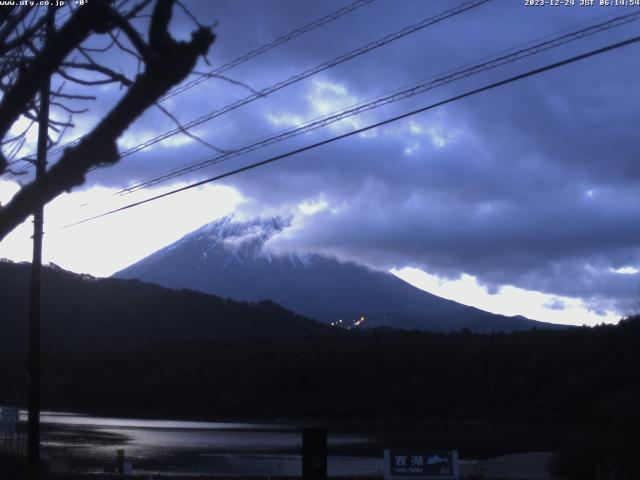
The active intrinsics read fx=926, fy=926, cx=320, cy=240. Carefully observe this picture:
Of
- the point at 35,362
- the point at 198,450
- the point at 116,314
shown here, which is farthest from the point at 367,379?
the point at 35,362

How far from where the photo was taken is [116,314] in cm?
12838

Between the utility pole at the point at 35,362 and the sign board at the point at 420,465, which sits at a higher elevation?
the utility pole at the point at 35,362

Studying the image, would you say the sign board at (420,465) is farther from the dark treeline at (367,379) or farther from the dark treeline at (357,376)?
the dark treeline at (357,376)

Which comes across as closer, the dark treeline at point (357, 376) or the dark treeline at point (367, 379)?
the dark treeline at point (367, 379)

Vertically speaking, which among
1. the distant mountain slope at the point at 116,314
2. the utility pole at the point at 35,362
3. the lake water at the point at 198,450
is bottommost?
the lake water at the point at 198,450

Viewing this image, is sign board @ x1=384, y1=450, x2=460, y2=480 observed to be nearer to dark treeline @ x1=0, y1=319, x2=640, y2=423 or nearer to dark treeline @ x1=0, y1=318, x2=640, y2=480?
dark treeline @ x1=0, y1=318, x2=640, y2=480

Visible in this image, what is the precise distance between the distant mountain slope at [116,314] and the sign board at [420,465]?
311ft

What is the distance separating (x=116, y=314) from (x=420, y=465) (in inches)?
4590

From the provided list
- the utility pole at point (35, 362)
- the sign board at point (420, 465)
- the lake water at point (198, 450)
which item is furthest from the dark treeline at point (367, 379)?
the utility pole at point (35, 362)

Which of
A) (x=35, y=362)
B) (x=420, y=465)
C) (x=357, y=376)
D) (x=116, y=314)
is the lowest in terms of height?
(x=357, y=376)

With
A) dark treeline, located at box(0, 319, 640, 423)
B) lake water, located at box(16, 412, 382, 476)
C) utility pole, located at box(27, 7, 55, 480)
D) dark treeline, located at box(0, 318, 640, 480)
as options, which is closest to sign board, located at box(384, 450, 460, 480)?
utility pole, located at box(27, 7, 55, 480)

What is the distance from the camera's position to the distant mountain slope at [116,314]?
377ft

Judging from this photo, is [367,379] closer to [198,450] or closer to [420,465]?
[198,450]

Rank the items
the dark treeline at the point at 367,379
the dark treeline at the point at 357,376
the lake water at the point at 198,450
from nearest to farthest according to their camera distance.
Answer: the lake water at the point at 198,450
the dark treeline at the point at 367,379
the dark treeline at the point at 357,376
